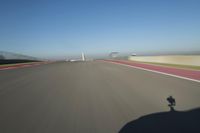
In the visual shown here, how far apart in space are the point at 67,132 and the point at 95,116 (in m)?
1.05

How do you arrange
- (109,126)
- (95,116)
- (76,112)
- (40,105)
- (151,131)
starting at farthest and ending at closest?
(40,105)
(76,112)
(95,116)
(109,126)
(151,131)

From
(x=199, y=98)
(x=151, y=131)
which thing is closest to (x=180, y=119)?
(x=151, y=131)

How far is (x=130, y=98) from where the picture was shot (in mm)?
6148

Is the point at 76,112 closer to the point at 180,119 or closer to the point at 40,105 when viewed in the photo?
the point at 40,105

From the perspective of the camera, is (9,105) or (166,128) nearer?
(166,128)

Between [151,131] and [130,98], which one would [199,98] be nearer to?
[130,98]

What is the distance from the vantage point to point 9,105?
5.77 meters

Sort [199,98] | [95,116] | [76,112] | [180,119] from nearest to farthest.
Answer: [180,119], [95,116], [76,112], [199,98]

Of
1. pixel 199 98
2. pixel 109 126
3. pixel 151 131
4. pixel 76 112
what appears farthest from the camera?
pixel 199 98

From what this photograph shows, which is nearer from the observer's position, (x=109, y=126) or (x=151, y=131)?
(x=151, y=131)

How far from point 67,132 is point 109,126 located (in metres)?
0.90

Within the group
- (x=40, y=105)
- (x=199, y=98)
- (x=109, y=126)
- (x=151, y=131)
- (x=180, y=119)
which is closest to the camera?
(x=151, y=131)

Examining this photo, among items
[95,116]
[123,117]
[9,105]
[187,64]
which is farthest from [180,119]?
[187,64]

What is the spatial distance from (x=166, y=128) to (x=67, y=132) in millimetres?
2026
